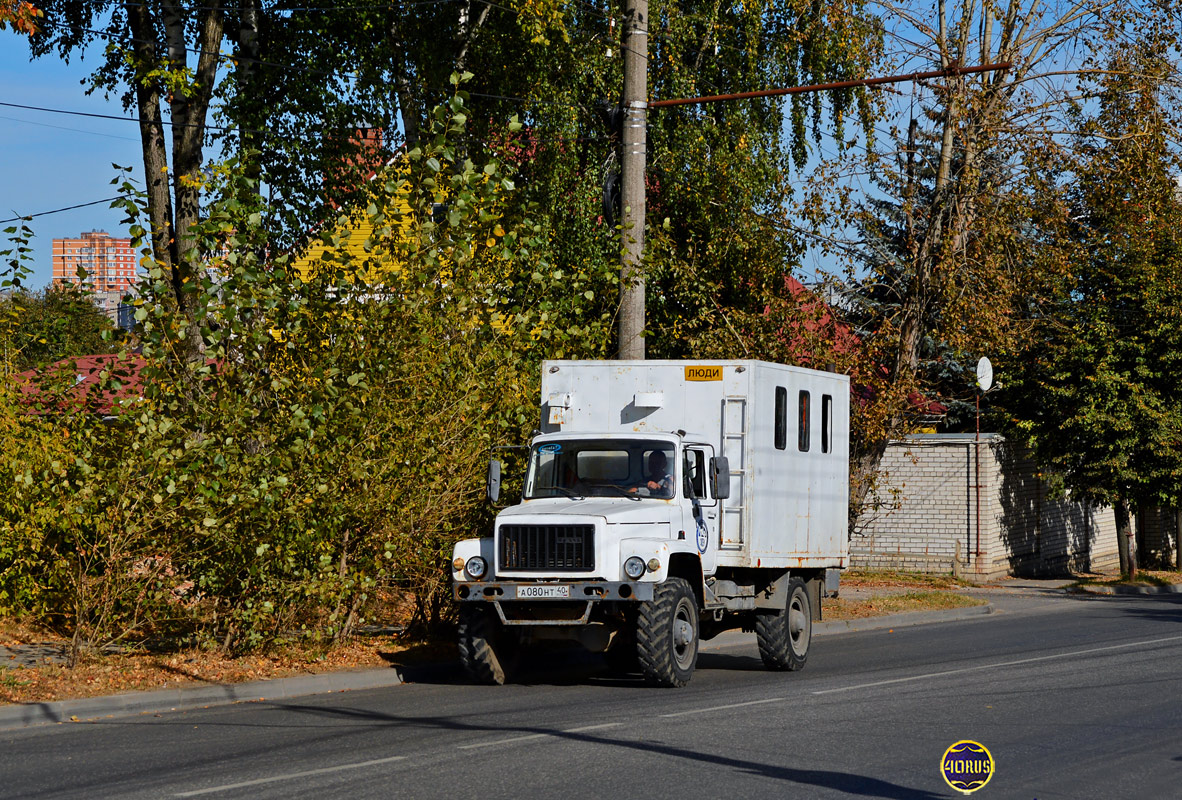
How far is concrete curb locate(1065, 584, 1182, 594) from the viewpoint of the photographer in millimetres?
28312

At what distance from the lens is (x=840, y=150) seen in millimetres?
22812

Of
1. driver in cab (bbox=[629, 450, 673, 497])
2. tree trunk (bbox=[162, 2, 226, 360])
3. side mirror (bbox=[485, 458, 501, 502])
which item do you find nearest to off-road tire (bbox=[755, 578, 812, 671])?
driver in cab (bbox=[629, 450, 673, 497])

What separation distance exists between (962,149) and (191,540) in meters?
15.1

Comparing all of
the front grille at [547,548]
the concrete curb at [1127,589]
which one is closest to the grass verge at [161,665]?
the front grille at [547,548]

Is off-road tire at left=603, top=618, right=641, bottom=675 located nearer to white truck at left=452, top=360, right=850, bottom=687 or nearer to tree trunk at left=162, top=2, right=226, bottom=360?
white truck at left=452, top=360, right=850, bottom=687

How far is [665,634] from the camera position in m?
12.7

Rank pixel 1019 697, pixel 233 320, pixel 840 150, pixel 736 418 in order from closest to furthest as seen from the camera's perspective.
Answer: pixel 1019 697 → pixel 233 320 → pixel 736 418 → pixel 840 150

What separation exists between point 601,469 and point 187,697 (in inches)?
178

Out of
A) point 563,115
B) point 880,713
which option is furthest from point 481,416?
point 563,115

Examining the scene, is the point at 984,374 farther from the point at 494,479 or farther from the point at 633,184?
the point at 494,479

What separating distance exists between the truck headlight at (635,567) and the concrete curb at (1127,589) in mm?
18105

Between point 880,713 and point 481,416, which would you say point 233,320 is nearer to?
point 481,416

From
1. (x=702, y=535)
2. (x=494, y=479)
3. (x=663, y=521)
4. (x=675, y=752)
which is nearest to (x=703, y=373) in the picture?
(x=702, y=535)

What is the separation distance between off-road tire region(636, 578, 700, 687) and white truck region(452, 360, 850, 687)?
0.04 ft
